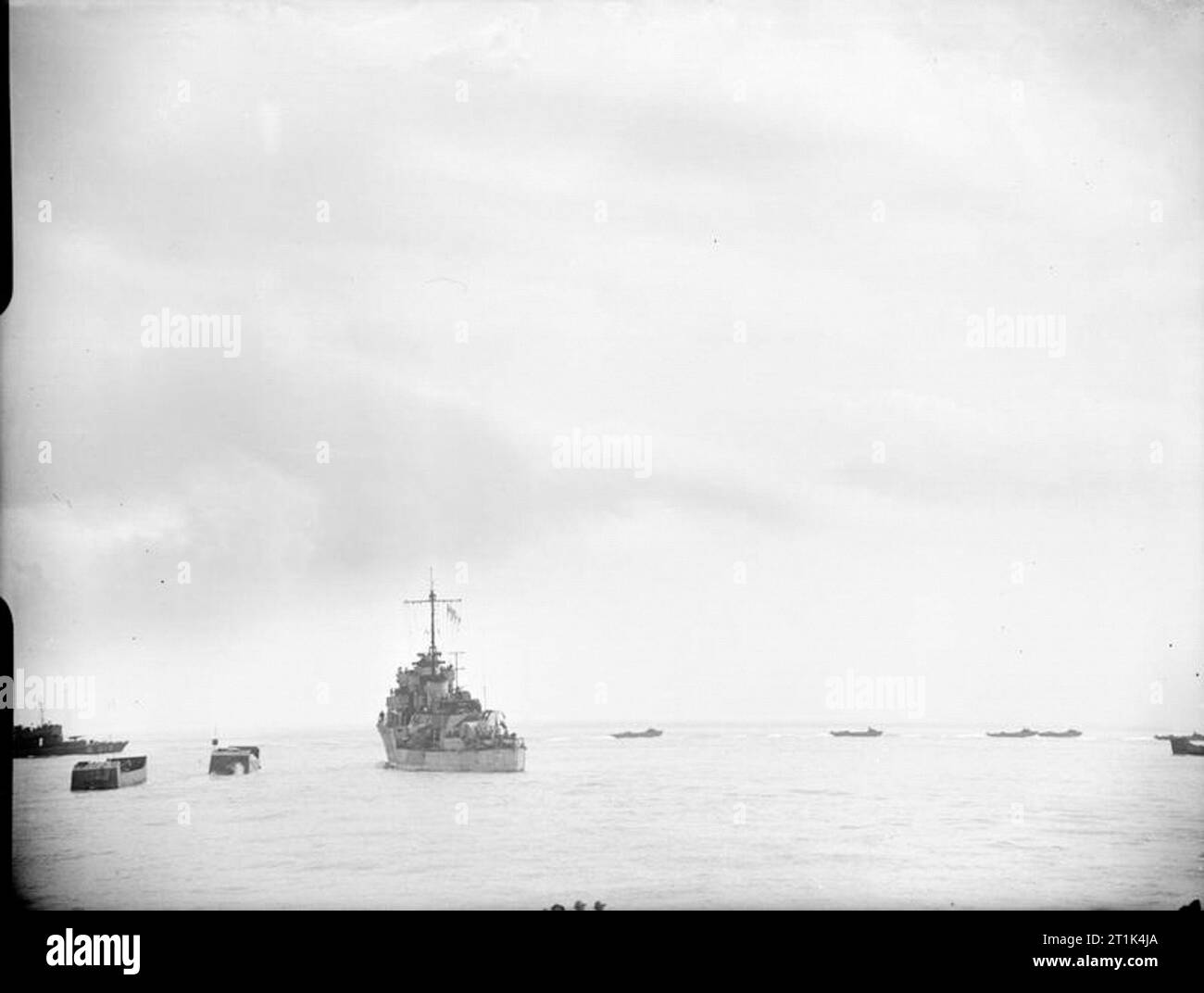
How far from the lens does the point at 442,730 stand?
428 inches

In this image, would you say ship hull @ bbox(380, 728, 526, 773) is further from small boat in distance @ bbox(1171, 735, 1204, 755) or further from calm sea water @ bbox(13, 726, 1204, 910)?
small boat in distance @ bbox(1171, 735, 1204, 755)

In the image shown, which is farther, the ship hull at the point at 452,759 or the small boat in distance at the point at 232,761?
the ship hull at the point at 452,759

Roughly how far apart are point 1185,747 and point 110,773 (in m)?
7.12

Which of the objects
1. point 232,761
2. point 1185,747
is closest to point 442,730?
point 232,761

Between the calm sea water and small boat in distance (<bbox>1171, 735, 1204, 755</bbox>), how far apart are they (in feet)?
0.26

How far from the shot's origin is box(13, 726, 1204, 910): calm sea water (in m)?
7.44

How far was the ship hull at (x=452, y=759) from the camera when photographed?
10.4 m

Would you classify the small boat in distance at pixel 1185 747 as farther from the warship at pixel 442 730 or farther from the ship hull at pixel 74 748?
the ship hull at pixel 74 748

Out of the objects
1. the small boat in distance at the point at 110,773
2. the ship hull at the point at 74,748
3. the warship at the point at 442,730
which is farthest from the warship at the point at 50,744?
the warship at the point at 442,730

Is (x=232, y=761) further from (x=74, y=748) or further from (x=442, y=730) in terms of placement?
(x=74, y=748)

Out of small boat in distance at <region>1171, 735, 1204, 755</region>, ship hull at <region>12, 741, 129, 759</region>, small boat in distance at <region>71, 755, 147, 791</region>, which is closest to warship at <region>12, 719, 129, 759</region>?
ship hull at <region>12, 741, 129, 759</region>

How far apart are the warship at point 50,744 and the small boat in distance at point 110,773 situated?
0.10 m
